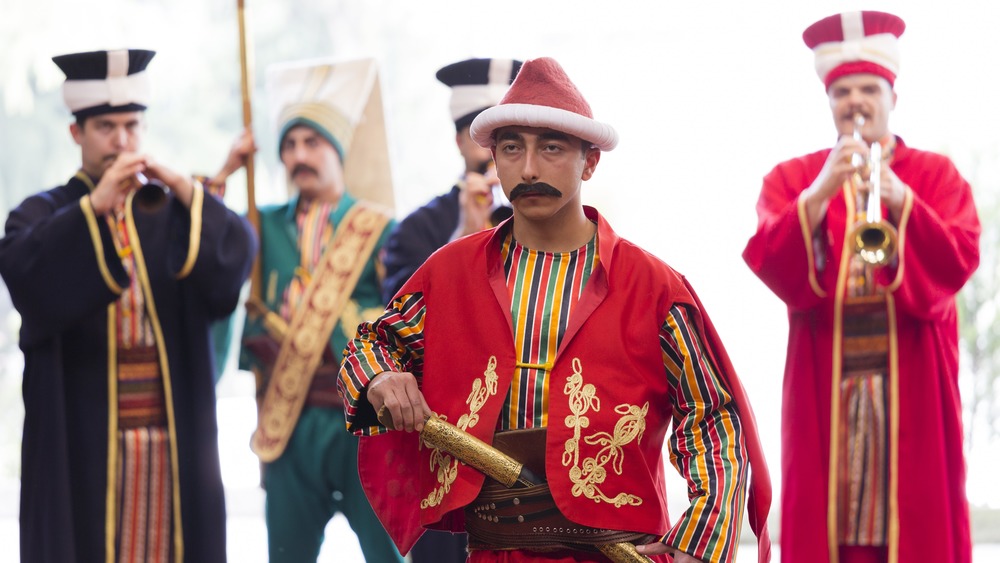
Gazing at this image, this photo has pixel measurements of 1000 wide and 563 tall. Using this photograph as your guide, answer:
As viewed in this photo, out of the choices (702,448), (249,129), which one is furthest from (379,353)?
(249,129)

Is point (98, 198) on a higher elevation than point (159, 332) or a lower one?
higher

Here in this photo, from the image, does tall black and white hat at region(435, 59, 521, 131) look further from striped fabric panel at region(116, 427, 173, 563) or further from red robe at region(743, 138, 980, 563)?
striped fabric panel at region(116, 427, 173, 563)

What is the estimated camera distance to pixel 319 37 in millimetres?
6934

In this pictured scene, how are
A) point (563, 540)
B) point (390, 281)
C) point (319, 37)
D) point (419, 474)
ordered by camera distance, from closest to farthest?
point (563, 540), point (419, 474), point (390, 281), point (319, 37)

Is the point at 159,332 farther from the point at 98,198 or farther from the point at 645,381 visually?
the point at 645,381

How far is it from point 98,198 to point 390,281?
957mm

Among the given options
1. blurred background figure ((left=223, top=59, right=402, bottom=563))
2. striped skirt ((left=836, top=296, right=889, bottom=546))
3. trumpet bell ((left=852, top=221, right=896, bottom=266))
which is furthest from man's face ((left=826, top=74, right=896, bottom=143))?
blurred background figure ((left=223, top=59, right=402, bottom=563))

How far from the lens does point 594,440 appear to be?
2463mm

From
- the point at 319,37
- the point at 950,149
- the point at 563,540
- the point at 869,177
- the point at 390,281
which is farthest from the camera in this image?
the point at 319,37

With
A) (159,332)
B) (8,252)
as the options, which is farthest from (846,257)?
(8,252)

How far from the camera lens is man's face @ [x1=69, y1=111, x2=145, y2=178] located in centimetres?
449

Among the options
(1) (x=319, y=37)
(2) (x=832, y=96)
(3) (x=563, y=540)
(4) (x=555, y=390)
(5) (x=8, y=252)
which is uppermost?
(1) (x=319, y=37)

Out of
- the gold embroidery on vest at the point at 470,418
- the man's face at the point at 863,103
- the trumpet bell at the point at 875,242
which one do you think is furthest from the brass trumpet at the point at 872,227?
the gold embroidery on vest at the point at 470,418

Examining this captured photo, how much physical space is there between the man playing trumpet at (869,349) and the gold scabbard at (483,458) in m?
1.76
